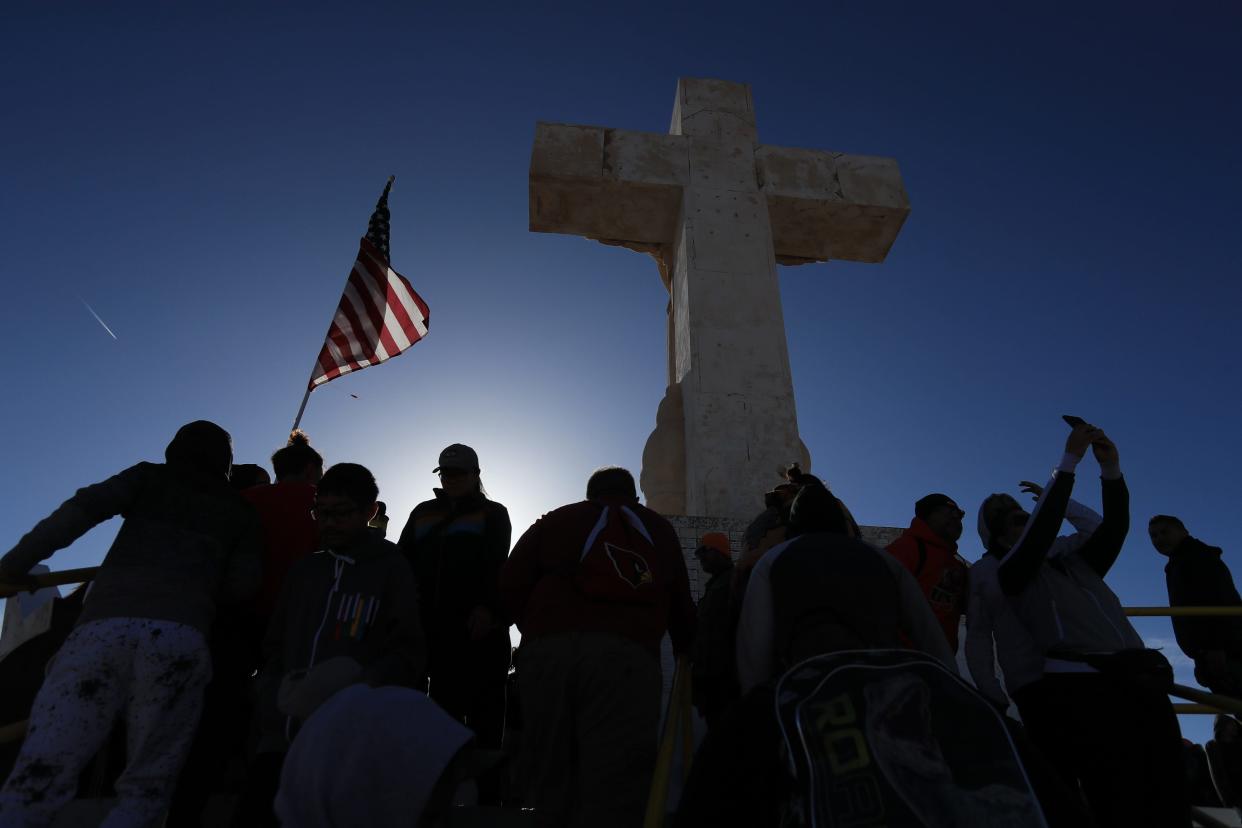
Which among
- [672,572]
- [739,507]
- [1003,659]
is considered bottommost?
[1003,659]

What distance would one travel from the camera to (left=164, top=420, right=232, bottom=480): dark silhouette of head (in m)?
2.67

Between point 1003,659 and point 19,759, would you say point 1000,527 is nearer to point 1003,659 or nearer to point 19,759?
point 1003,659

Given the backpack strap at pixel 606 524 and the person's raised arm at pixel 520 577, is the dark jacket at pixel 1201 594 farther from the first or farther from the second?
the person's raised arm at pixel 520 577

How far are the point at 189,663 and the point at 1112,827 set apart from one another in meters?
2.91

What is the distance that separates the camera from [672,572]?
8.71 feet

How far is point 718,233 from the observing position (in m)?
6.82

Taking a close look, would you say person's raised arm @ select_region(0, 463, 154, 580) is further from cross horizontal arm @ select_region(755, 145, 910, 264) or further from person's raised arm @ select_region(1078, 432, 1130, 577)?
cross horizontal arm @ select_region(755, 145, 910, 264)

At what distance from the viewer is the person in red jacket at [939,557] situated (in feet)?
10.3

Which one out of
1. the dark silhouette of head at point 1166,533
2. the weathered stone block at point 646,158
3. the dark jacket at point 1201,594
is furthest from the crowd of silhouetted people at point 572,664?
the weathered stone block at point 646,158

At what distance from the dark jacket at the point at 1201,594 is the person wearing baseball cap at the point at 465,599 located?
3493 millimetres

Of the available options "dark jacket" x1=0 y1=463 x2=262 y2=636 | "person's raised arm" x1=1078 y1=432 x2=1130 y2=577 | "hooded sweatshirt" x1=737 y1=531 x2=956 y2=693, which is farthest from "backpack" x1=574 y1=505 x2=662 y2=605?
"person's raised arm" x1=1078 y1=432 x2=1130 y2=577

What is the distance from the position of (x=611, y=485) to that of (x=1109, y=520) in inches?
75.2

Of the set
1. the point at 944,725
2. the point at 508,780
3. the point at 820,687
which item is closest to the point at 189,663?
the point at 508,780

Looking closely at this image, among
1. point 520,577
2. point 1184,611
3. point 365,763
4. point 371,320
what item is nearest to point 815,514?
point 520,577
